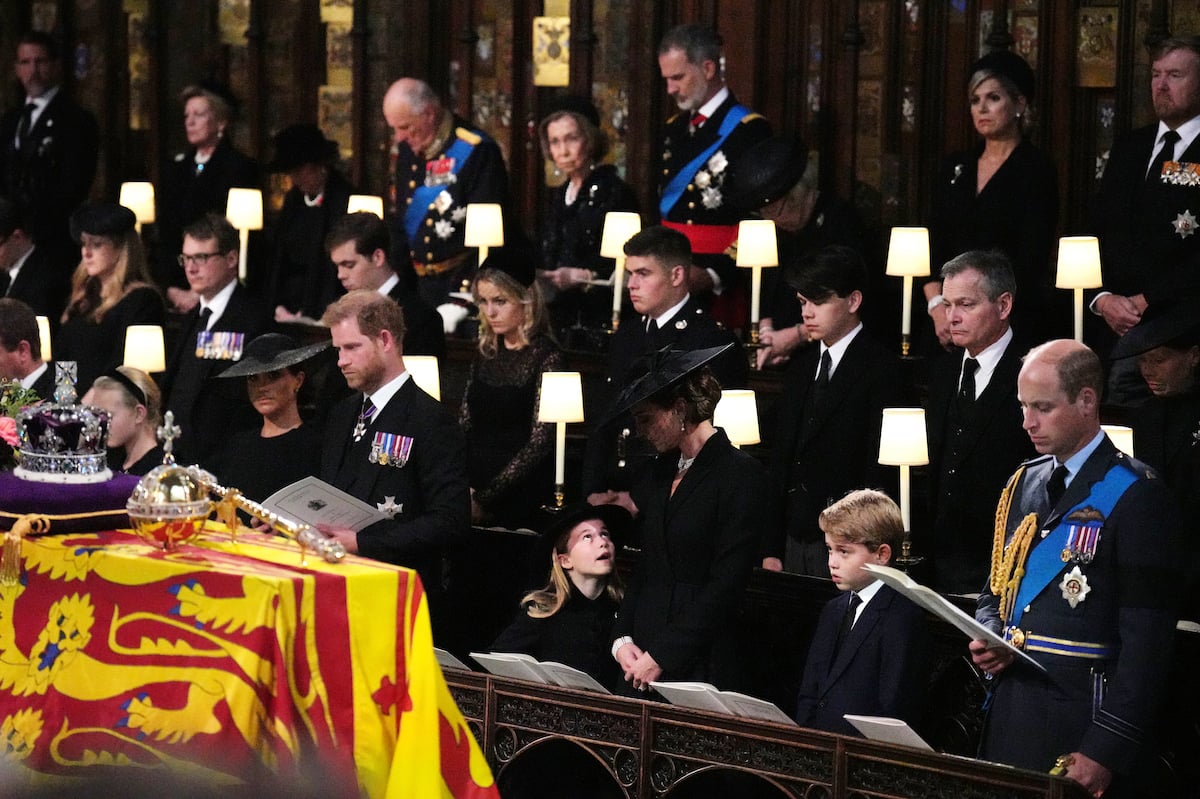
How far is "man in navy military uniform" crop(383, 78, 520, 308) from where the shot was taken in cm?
841

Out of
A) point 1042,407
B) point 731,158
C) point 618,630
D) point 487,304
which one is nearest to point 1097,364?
point 1042,407

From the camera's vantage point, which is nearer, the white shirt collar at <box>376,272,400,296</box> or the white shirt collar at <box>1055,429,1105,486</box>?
the white shirt collar at <box>1055,429,1105,486</box>

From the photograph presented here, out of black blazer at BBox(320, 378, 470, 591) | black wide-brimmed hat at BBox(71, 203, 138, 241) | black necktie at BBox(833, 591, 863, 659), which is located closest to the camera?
black necktie at BBox(833, 591, 863, 659)

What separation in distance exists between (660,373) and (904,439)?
34.9 inches

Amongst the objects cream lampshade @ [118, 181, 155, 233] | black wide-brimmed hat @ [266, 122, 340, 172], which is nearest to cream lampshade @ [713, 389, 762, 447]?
black wide-brimmed hat @ [266, 122, 340, 172]

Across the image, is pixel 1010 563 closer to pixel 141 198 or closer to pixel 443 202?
pixel 443 202

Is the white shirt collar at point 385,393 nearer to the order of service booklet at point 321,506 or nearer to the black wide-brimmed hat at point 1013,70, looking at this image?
the order of service booklet at point 321,506

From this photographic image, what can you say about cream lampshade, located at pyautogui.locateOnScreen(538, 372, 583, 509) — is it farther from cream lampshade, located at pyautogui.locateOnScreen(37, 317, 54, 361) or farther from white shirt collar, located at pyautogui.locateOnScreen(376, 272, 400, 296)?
cream lampshade, located at pyautogui.locateOnScreen(37, 317, 54, 361)

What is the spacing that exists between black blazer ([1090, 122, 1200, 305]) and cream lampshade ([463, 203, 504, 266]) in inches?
91.7

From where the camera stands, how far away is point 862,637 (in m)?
4.99

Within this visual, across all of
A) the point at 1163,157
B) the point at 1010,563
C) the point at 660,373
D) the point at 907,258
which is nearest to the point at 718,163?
the point at 907,258

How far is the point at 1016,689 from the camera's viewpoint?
4656mm

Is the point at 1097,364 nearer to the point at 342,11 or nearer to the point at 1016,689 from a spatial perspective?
the point at 1016,689

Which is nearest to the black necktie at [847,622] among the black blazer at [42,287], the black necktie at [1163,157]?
the black necktie at [1163,157]
